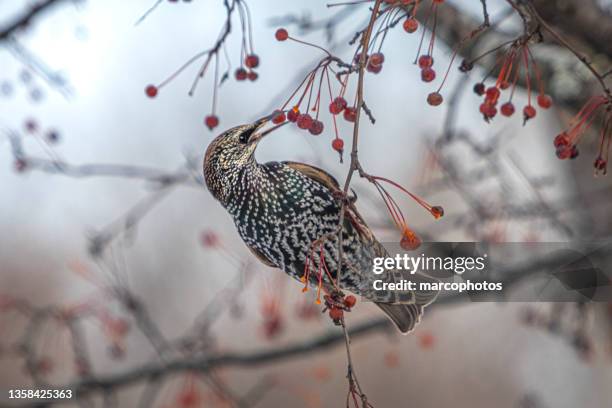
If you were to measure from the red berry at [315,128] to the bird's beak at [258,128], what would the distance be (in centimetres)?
21

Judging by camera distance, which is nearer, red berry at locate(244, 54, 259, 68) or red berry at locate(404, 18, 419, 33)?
red berry at locate(404, 18, 419, 33)

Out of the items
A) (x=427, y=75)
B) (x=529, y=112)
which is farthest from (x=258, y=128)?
(x=529, y=112)

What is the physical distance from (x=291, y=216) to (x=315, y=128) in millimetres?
513

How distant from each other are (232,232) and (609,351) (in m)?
2.97

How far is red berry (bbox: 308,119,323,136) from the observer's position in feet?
3.88

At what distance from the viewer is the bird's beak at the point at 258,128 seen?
1403mm

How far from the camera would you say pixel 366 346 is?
6.31 m

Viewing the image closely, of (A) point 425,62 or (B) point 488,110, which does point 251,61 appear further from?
(B) point 488,110

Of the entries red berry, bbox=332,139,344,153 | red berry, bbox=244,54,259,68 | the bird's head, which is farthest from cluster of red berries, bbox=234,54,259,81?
red berry, bbox=332,139,344,153

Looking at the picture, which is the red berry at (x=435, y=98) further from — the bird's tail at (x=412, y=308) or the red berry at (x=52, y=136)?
the red berry at (x=52, y=136)

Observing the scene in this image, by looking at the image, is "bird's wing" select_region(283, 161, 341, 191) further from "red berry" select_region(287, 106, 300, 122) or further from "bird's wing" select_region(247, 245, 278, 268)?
"red berry" select_region(287, 106, 300, 122)

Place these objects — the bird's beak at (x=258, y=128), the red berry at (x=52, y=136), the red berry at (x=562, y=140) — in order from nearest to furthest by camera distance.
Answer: the red berry at (x=562, y=140)
the bird's beak at (x=258, y=128)
the red berry at (x=52, y=136)

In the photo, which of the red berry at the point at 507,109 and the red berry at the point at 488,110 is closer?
the red berry at the point at 488,110

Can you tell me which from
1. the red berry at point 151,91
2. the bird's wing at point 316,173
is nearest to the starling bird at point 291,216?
the bird's wing at point 316,173
